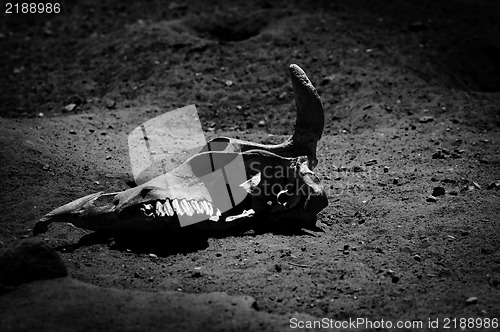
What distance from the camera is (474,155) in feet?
18.9

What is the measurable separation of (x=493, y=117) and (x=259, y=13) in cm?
347

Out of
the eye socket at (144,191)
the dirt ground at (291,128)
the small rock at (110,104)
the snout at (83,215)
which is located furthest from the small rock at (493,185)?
the small rock at (110,104)

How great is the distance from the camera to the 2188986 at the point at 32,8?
9367 millimetres

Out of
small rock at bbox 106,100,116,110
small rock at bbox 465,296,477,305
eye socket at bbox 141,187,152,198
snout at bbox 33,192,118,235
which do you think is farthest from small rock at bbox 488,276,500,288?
small rock at bbox 106,100,116,110

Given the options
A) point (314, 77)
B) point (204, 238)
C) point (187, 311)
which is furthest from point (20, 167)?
point (314, 77)

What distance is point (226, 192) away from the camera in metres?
4.65

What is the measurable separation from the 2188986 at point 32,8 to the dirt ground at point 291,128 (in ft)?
0.33

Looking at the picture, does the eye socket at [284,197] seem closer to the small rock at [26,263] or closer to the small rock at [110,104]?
the small rock at [26,263]

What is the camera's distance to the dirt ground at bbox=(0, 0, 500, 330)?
4.05 meters

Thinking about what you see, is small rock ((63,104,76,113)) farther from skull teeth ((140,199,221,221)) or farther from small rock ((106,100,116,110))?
skull teeth ((140,199,221,221))

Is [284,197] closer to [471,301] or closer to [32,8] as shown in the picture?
[471,301]

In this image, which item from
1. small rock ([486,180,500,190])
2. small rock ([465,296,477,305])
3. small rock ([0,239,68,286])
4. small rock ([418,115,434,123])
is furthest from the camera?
small rock ([418,115,434,123])

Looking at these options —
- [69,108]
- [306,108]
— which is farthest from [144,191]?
[69,108]

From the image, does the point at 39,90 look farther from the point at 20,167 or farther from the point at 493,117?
the point at 493,117
